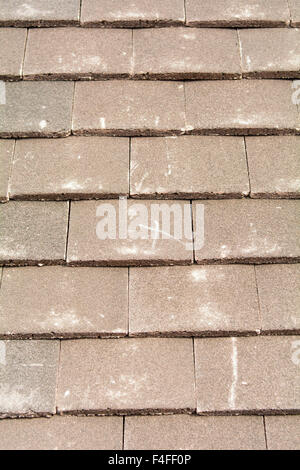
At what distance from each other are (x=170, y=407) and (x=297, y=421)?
530 mm

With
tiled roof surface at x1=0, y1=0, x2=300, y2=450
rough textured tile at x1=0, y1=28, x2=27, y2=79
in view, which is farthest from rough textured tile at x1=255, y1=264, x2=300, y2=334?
rough textured tile at x1=0, y1=28, x2=27, y2=79

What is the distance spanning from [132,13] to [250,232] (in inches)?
44.6

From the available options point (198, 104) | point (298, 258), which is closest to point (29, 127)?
point (198, 104)

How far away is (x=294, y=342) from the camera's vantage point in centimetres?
184

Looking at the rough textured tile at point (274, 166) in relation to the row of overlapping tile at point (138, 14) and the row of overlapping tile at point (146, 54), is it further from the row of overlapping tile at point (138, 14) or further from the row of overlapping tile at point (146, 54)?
the row of overlapping tile at point (138, 14)

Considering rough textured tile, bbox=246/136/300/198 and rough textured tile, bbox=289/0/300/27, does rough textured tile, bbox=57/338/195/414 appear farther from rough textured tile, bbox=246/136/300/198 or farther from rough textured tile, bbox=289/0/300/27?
rough textured tile, bbox=289/0/300/27

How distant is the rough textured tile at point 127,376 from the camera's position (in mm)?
1765

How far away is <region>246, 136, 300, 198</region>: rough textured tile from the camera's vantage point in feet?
6.34

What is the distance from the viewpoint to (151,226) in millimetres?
1882

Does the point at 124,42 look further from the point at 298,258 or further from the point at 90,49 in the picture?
the point at 298,258

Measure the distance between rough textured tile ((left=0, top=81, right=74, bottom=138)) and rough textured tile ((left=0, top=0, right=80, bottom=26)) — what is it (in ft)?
0.97

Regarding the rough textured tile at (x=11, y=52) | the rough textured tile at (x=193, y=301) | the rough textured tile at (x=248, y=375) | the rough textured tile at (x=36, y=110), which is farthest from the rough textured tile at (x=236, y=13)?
the rough textured tile at (x=248, y=375)

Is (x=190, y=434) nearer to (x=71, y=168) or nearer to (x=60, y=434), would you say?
(x=60, y=434)

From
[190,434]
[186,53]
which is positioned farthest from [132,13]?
[190,434]
